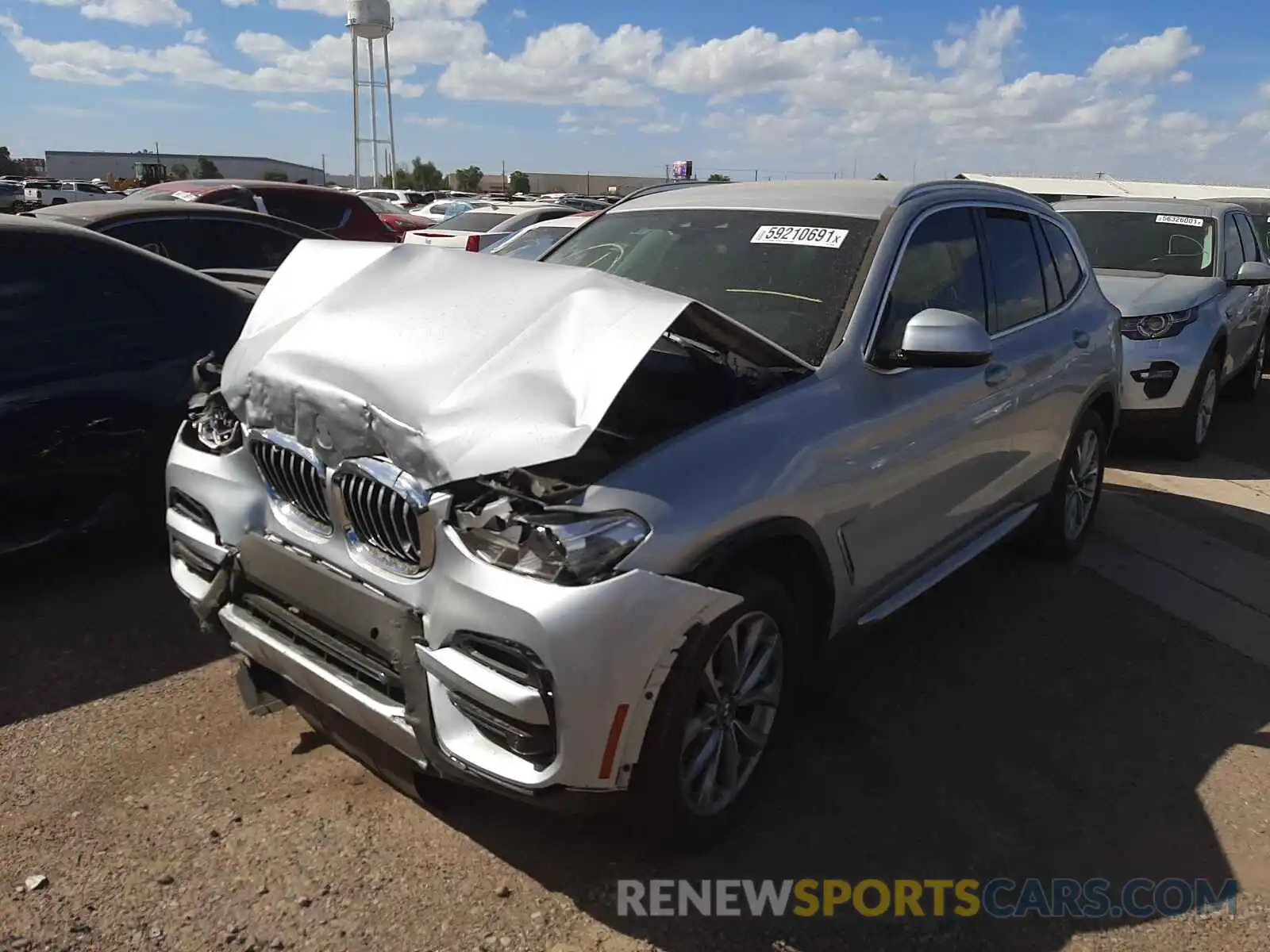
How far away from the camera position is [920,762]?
11.0ft

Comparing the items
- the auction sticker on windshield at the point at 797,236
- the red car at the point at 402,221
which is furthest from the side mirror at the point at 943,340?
the red car at the point at 402,221

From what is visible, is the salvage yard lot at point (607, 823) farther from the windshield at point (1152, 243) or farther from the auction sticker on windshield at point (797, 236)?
the windshield at point (1152, 243)

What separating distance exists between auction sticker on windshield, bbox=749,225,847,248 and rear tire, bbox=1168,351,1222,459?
4688mm


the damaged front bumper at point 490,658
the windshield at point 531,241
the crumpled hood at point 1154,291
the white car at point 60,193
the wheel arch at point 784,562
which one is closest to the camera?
the damaged front bumper at point 490,658

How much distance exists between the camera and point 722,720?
2752 mm

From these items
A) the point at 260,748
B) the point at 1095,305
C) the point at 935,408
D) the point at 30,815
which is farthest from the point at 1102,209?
the point at 30,815

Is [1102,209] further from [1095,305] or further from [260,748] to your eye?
[260,748]

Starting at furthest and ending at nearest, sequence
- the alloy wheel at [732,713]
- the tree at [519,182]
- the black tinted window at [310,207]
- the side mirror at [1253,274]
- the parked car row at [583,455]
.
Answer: the tree at [519,182]
the black tinted window at [310,207]
the side mirror at [1253,274]
the alloy wheel at [732,713]
the parked car row at [583,455]

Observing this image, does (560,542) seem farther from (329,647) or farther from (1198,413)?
(1198,413)

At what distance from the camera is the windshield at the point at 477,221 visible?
53.2 feet

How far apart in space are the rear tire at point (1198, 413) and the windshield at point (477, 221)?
1087 centimetres

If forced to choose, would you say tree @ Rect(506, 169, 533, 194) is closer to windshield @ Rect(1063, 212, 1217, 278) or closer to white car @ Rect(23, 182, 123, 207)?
white car @ Rect(23, 182, 123, 207)

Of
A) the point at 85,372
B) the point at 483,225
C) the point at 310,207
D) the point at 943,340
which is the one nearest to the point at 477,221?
the point at 483,225

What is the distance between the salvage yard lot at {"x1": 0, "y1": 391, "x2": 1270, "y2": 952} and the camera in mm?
2580
